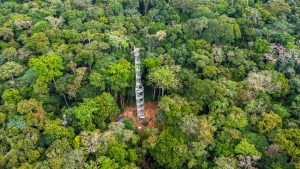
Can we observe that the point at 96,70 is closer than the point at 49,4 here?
Yes

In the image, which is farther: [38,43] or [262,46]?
[262,46]

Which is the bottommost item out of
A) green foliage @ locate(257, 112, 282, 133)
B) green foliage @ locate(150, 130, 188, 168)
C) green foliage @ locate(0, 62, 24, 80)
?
green foliage @ locate(150, 130, 188, 168)

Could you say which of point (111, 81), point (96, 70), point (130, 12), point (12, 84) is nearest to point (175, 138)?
point (111, 81)

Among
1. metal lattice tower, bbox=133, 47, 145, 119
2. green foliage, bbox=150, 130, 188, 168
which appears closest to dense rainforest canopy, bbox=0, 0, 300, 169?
green foliage, bbox=150, 130, 188, 168

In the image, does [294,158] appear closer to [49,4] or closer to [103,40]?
[103,40]

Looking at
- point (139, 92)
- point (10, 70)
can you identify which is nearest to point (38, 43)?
point (10, 70)

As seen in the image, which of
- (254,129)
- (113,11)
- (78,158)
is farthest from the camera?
(113,11)

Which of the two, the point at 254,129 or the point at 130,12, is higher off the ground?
the point at 130,12

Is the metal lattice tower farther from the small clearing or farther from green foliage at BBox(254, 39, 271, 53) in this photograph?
green foliage at BBox(254, 39, 271, 53)

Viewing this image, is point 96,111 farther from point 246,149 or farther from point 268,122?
point 268,122
